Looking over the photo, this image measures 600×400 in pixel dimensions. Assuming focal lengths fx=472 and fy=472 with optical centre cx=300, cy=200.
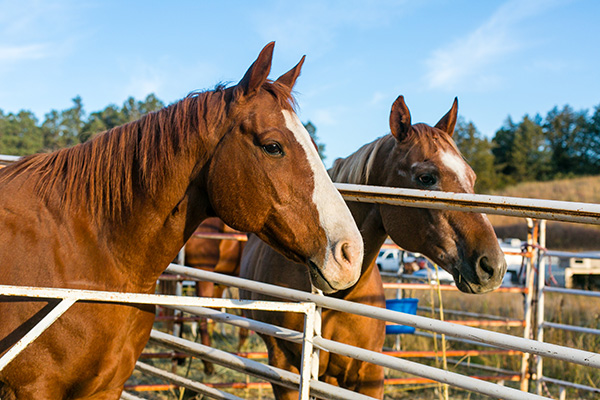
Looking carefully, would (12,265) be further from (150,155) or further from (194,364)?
(194,364)

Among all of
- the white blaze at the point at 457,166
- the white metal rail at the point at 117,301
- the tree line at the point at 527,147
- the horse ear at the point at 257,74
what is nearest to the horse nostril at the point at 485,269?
the white blaze at the point at 457,166

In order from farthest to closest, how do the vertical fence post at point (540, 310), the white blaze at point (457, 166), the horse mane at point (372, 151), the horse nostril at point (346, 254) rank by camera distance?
the vertical fence post at point (540, 310) < the horse mane at point (372, 151) < the white blaze at point (457, 166) < the horse nostril at point (346, 254)

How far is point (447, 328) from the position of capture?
1.68m

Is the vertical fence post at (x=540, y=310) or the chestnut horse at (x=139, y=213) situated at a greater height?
the chestnut horse at (x=139, y=213)

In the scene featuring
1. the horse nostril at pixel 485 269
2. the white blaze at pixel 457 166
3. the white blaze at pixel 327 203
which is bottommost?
the horse nostril at pixel 485 269

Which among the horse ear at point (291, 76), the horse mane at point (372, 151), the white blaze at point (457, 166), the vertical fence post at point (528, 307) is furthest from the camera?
the vertical fence post at point (528, 307)

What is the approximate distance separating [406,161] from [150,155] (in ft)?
4.79

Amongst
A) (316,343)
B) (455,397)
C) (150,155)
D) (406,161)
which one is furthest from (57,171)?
(455,397)

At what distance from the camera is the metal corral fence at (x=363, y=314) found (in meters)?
1.46

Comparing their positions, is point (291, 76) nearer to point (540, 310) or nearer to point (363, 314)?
point (363, 314)

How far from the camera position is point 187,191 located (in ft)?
6.11

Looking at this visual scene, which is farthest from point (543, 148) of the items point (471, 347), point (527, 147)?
point (471, 347)

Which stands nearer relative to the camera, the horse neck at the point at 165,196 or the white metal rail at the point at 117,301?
the white metal rail at the point at 117,301

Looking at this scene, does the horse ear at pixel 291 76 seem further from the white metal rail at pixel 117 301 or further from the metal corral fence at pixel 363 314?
the white metal rail at pixel 117 301
